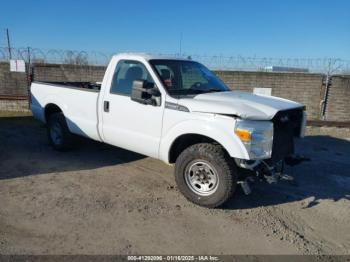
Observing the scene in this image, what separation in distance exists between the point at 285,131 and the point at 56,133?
15.1 feet

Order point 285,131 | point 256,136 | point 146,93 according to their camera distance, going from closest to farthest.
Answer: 1. point 256,136
2. point 285,131
3. point 146,93

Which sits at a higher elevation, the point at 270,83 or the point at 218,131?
the point at 270,83

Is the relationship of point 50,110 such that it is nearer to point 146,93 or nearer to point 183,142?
point 146,93

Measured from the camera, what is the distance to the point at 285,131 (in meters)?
4.74

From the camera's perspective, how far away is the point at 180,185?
471 centimetres

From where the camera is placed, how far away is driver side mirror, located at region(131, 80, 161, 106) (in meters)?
4.75

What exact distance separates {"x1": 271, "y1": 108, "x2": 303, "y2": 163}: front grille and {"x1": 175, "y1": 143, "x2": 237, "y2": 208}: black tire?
0.69 m

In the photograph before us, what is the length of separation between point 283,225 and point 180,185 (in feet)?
4.78

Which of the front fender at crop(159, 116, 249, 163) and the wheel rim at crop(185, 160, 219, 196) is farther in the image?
the wheel rim at crop(185, 160, 219, 196)

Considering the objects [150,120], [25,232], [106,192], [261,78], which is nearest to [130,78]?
[150,120]

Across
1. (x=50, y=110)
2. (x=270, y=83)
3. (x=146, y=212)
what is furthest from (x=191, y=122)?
(x=270, y=83)

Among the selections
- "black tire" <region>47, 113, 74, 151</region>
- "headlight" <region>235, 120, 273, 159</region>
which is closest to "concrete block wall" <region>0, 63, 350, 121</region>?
"black tire" <region>47, 113, 74, 151</region>

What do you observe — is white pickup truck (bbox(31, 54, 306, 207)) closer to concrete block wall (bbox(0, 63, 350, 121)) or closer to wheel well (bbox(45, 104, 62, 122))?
wheel well (bbox(45, 104, 62, 122))

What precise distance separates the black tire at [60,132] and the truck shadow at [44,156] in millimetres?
150
